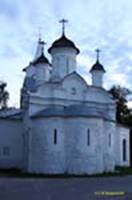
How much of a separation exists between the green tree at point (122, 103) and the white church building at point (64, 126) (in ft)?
55.2

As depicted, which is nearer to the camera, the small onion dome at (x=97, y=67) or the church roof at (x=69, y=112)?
the church roof at (x=69, y=112)

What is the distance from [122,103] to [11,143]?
1052 inches

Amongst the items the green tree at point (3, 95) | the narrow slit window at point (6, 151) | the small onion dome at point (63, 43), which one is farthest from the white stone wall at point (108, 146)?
the green tree at point (3, 95)

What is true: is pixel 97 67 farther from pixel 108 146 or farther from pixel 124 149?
pixel 108 146

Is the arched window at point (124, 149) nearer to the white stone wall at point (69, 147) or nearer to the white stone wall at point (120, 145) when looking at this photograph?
the white stone wall at point (120, 145)

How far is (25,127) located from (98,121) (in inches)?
270

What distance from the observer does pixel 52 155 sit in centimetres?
3428

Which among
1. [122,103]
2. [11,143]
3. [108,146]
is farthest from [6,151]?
[122,103]

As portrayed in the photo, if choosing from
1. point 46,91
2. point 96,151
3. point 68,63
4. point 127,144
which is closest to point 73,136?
point 96,151

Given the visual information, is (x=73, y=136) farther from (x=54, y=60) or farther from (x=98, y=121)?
(x=54, y=60)

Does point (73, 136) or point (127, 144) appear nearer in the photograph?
point (73, 136)

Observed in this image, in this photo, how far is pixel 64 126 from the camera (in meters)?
34.8

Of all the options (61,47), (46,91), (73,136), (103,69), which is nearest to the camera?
(73,136)

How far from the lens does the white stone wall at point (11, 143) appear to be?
40688 millimetres
